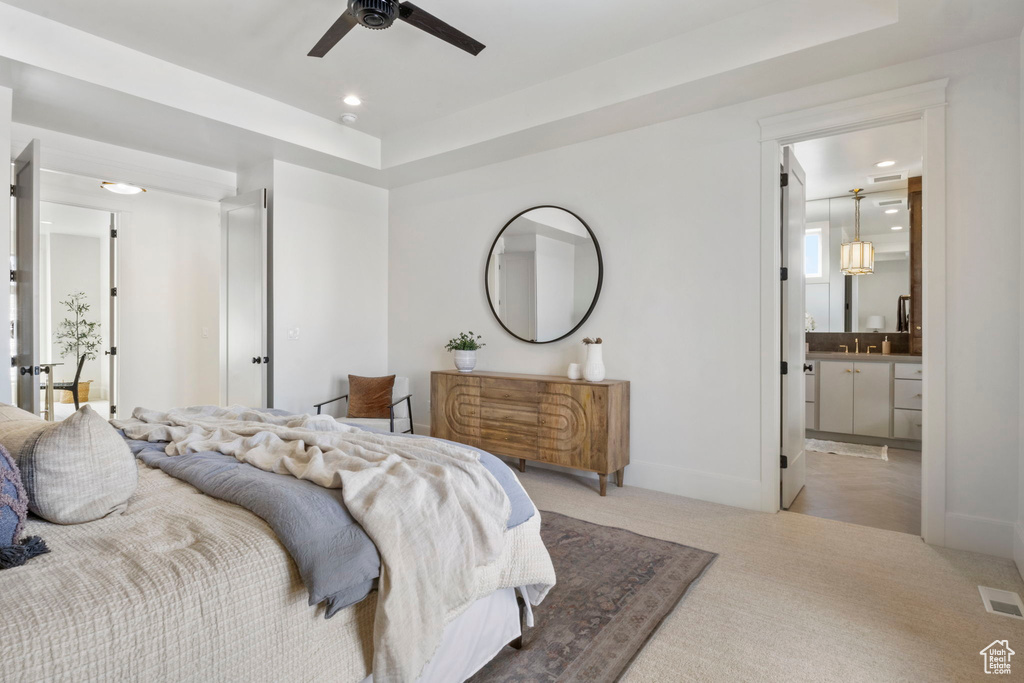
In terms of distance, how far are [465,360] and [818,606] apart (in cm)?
287

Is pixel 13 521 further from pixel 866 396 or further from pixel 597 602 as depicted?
pixel 866 396

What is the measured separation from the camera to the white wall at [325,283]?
4547 millimetres

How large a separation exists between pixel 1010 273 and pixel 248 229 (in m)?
5.05

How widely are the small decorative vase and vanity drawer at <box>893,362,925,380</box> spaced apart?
405 cm

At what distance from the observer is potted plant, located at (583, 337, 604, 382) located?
12.2 ft

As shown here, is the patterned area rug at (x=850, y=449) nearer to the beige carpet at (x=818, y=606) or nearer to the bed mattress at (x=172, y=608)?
the beige carpet at (x=818, y=606)

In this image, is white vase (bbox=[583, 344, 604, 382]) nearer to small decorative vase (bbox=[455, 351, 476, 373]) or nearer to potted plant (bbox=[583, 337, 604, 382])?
potted plant (bbox=[583, 337, 604, 382])

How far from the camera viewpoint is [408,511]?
1.46 meters

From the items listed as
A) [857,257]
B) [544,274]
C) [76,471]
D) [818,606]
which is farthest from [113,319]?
[857,257]

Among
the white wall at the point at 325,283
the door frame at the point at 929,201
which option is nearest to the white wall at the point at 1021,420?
the door frame at the point at 929,201

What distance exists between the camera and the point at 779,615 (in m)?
2.13

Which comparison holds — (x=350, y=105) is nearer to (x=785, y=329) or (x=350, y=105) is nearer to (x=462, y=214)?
(x=462, y=214)

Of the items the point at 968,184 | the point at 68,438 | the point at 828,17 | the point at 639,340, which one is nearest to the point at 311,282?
the point at 639,340

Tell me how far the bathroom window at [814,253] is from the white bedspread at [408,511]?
5.59m
